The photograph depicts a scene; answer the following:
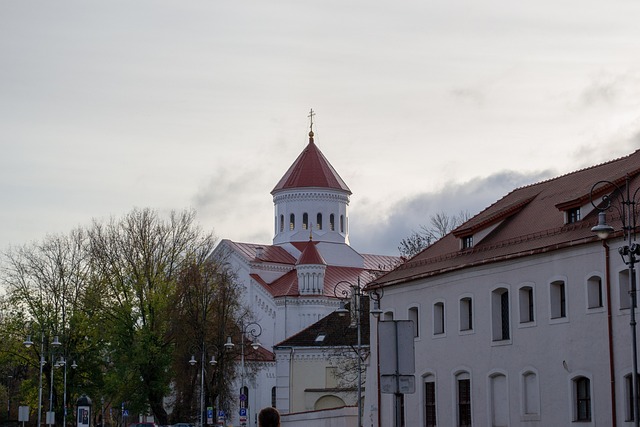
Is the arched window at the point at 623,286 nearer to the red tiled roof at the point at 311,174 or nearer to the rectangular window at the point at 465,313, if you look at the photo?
the rectangular window at the point at 465,313

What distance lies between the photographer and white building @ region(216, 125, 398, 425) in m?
104

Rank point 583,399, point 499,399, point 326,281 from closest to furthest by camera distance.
A: 1. point 583,399
2. point 499,399
3. point 326,281

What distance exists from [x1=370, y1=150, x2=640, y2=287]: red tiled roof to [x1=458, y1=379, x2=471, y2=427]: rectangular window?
182 inches

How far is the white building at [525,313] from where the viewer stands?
37.3 m

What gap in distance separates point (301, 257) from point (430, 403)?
189ft

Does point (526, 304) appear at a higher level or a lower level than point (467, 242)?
lower

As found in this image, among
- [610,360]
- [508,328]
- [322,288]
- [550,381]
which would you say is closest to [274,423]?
[610,360]

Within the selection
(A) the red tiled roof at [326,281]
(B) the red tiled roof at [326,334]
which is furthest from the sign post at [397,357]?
(A) the red tiled roof at [326,281]

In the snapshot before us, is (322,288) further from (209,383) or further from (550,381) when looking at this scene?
(550,381)

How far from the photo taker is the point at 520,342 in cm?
4175

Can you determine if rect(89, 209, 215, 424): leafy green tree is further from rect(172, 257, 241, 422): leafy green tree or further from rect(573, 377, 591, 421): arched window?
rect(573, 377, 591, 421): arched window

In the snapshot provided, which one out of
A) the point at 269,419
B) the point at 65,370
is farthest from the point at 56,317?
the point at 269,419

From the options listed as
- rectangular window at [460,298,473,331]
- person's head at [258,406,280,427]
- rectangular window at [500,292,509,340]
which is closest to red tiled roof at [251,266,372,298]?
rectangular window at [460,298,473,331]

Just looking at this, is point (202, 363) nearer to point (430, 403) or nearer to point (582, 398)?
point (430, 403)
